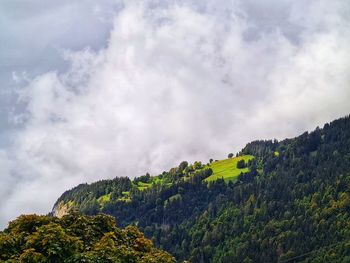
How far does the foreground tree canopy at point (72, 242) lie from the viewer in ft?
175

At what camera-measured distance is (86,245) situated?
58656 mm

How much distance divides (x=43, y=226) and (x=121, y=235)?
34.6ft

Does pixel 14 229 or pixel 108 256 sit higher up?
pixel 14 229

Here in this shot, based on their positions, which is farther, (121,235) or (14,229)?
(121,235)

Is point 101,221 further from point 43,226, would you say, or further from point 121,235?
point 43,226

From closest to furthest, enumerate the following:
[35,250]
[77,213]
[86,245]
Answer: [35,250], [86,245], [77,213]

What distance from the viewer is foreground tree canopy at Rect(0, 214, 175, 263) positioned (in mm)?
53366

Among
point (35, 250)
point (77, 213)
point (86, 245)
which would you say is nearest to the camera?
point (35, 250)

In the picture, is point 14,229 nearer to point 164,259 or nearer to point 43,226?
point 43,226

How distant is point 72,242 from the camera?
54.8 meters

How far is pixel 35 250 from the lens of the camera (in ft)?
176

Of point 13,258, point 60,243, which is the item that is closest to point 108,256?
point 60,243

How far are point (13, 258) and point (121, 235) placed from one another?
13.0 m

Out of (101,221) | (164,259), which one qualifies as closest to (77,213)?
(101,221)
